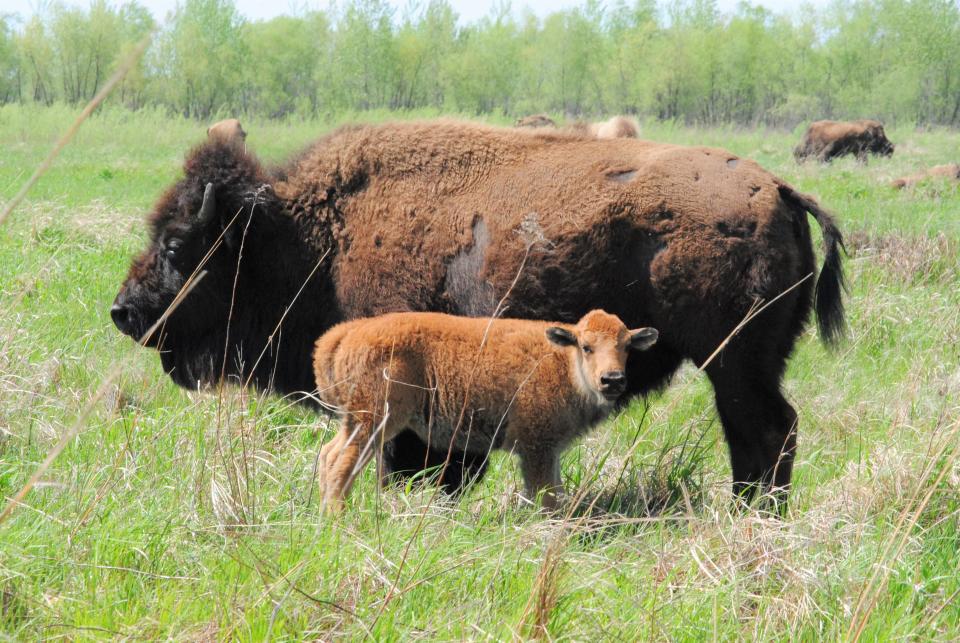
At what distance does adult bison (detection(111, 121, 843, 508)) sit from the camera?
457 cm

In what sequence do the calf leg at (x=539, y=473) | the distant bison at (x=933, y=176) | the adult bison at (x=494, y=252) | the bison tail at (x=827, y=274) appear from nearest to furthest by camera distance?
1. the calf leg at (x=539, y=473)
2. the adult bison at (x=494, y=252)
3. the bison tail at (x=827, y=274)
4. the distant bison at (x=933, y=176)

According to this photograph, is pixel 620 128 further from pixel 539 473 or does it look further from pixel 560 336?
pixel 539 473

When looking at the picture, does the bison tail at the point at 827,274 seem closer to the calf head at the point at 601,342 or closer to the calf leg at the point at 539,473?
the calf head at the point at 601,342

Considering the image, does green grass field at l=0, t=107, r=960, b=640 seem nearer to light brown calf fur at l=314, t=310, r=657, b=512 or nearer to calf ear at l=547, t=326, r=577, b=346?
light brown calf fur at l=314, t=310, r=657, b=512

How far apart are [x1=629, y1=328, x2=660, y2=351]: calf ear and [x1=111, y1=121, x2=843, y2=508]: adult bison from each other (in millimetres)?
550

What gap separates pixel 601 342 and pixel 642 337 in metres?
0.18

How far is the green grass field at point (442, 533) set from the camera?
2838 mm

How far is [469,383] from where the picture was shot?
13.6 ft

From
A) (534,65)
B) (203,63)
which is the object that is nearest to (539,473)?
(203,63)

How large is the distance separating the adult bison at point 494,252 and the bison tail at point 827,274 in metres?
0.01

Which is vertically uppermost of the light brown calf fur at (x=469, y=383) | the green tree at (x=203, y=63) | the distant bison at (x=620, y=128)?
the green tree at (x=203, y=63)

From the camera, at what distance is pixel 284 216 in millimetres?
5316

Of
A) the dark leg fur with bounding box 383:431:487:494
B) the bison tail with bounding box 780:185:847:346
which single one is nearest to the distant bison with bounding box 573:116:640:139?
the bison tail with bounding box 780:185:847:346

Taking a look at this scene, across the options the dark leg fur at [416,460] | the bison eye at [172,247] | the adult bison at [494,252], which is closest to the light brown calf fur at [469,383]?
the adult bison at [494,252]
